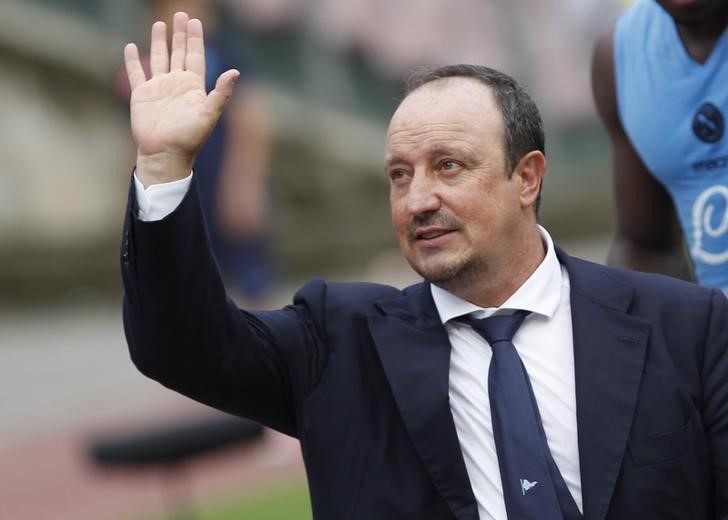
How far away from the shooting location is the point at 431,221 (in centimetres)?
313

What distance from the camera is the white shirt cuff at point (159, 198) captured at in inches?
114

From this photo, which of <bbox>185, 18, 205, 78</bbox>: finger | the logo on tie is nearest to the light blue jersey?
the logo on tie

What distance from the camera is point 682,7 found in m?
3.72

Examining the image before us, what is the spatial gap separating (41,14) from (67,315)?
310 cm

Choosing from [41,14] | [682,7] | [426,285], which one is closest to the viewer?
[426,285]

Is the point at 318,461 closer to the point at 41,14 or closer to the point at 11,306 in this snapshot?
the point at 11,306

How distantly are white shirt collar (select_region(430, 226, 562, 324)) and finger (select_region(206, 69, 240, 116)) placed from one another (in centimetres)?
69

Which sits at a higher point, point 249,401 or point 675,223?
point 675,223

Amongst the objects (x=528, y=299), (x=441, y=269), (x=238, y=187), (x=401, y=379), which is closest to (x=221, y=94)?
(x=441, y=269)

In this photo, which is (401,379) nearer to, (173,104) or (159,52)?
(173,104)

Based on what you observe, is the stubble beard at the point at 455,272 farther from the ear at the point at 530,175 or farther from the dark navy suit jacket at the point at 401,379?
the ear at the point at 530,175

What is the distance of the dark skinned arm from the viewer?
4125 mm

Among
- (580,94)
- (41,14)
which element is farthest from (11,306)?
(580,94)

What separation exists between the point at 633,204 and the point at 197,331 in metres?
1.70
